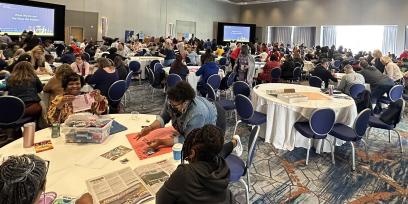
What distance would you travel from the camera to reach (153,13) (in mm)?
18031

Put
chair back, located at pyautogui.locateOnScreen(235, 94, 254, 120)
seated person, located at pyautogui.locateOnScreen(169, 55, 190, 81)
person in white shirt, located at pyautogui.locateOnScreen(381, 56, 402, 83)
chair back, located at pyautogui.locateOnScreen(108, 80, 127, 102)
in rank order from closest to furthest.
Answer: chair back, located at pyautogui.locateOnScreen(235, 94, 254, 120) → chair back, located at pyautogui.locateOnScreen(108, 80, 127, 102) → seated person, located at pyautogui.locateOnScreen(169, 55, 190, 81) → person in white shirt, located at pyautogui.locateOnScreen(381, 56, 402, 83)

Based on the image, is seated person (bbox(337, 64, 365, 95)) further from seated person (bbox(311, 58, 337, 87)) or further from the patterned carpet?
the patterned carpet

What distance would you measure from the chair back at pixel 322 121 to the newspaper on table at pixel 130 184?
8.19 ft

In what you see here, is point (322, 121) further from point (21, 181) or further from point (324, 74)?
point (324, 74)

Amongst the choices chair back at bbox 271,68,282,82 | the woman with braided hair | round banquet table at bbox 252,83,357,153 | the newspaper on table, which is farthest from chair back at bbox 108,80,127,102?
chair back at bbox 271,68,282,82

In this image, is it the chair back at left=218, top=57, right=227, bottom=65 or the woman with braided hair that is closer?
the woman with braided hair

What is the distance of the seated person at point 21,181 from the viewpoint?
1061 mm

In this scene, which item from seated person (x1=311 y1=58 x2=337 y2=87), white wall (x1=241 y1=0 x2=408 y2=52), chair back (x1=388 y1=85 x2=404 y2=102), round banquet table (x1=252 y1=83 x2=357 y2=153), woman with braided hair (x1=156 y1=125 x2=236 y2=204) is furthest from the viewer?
white wall (x1=241 y1=0 x2=408 y2=52)

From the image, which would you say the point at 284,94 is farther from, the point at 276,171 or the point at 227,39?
the point at 227,39

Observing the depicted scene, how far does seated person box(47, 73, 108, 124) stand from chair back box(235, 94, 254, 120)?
7.05ft

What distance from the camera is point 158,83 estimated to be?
25.4ft

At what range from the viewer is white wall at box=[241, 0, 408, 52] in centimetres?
1445

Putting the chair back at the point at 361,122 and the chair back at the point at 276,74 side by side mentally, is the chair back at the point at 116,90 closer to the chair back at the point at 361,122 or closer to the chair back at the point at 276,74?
the chair back at the point at 361,122

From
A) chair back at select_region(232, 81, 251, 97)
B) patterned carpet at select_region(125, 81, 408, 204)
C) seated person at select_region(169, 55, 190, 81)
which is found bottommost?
patterned carpet at select_region(125, 81, 408, 204)
